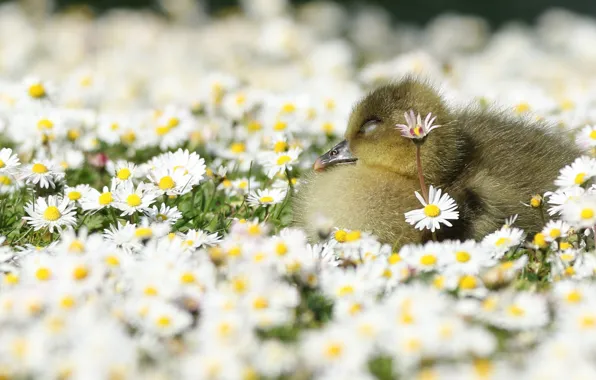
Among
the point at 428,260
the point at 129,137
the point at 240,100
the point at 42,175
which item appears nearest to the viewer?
the point at 428,260

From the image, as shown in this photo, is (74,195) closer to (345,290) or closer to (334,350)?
(345,290)

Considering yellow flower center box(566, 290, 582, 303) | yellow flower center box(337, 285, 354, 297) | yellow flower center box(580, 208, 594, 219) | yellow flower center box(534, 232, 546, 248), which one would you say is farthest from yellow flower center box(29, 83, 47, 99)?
yellow flower center box(566, 290, 582, 303)

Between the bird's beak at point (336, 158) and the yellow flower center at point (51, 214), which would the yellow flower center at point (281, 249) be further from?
the yellow flower center at point (51, 214)

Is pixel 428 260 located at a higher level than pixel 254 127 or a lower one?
lower

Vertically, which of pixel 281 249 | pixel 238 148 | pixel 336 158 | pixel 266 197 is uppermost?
pixel 238 148

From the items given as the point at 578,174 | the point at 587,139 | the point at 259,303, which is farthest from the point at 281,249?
the point at 587,139

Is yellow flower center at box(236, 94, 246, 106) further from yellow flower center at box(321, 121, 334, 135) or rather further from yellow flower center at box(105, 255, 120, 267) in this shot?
yellow flower center at box(105, 255, 120, 267)

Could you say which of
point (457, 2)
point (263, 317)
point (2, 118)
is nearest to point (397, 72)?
point (2, 118)
